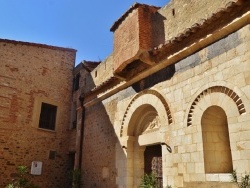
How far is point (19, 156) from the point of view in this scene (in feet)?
38.4

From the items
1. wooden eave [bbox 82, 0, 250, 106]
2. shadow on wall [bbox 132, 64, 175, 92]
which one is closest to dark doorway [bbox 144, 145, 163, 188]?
shadow on wall [bbox 132, 64, 175, 92]

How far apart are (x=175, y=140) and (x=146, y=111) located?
6.36 feet

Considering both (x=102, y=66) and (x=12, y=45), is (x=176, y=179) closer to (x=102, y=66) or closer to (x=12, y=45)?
(x=102, y=66)

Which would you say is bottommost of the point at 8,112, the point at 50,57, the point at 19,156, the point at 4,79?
the point at 19,156

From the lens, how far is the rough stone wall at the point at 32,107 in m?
11.7

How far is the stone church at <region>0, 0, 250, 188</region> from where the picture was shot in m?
5.50

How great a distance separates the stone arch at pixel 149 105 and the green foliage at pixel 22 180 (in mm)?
5042

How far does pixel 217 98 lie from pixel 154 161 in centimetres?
303

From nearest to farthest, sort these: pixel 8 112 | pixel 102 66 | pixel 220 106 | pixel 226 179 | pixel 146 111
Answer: pixel 226 179 < pixel 220 106 < pixel 146 111 < pixel 102 66 < pixel 8 112

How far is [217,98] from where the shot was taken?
18.3 ft

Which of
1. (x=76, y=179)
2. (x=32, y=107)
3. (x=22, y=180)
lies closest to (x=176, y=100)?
(x=76, y=179)

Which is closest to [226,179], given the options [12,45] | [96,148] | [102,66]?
[96,148]

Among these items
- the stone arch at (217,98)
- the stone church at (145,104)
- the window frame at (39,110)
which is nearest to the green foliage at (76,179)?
the stone church at (145,104)

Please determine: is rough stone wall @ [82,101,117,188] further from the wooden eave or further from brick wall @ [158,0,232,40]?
brick wall @ [158,0,232,40]
